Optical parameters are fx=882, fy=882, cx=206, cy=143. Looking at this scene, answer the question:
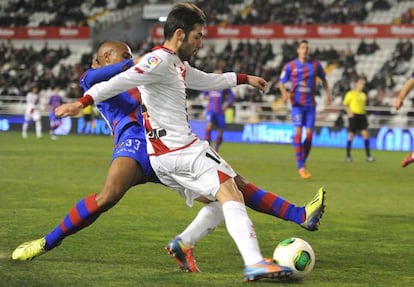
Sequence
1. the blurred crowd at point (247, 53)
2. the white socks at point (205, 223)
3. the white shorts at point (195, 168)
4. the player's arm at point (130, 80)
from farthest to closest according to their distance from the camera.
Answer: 1. the blurred crowd at point (247, 53)
2. the white socks at point (205, 223)
3. the white shorts at point (195, 168)
4. the player's arm at point (130, 80)

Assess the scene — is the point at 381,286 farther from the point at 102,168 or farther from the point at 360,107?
the point at 360,107

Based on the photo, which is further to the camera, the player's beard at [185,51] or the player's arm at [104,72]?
the player's arm at [104,72]

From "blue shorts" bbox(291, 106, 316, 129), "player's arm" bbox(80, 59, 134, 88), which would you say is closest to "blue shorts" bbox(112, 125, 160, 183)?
"player's arm" bbox(80, 59, 134, 88)

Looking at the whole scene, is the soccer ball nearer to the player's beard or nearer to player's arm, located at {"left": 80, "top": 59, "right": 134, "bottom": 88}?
the player's beard

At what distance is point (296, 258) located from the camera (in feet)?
20.6

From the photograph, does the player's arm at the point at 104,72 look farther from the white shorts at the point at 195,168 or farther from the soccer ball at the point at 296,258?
the soccer ball at the point at 296,258

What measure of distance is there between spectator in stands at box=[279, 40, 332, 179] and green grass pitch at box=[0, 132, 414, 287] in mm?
665

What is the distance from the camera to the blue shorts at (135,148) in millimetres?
6707

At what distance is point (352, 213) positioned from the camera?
11.1m

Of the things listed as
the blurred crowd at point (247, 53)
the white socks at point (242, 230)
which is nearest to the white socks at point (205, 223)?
the white socks at point (242, 230)

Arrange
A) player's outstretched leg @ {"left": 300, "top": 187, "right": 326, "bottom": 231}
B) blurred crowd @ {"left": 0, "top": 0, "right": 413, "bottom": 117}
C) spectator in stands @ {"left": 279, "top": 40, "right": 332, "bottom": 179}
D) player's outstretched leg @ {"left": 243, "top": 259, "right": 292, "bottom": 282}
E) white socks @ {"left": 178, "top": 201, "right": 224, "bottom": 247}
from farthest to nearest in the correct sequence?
blurred crowd @ {"left": 0, "top": 0, "right": 413, "bottom": 117}, spectator in stands @ {"left": 279, "top": 40, "right": 332, "bottom": 179}, player's outstretched leg @ {"left": 300, "top": 187, "right": 326, "bottom": 231}, white socks @ {"left": 178, "top": 201, "right": 224, "bottom": 247}, player's outstretched leg @ {"left": 243, "top": 259, "right": 292, "bottom": 282}

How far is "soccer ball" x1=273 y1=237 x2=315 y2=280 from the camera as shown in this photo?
6.27 m

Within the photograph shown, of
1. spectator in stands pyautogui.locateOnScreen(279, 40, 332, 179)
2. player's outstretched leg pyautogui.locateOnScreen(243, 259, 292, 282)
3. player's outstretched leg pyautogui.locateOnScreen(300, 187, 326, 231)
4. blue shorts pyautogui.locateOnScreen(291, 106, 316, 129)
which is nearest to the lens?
player's outstretched leg pyautogui.locateOnScreen(243, 259, 292, 282)

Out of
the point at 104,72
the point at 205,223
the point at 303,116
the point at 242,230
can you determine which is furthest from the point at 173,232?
the point at 303,116
